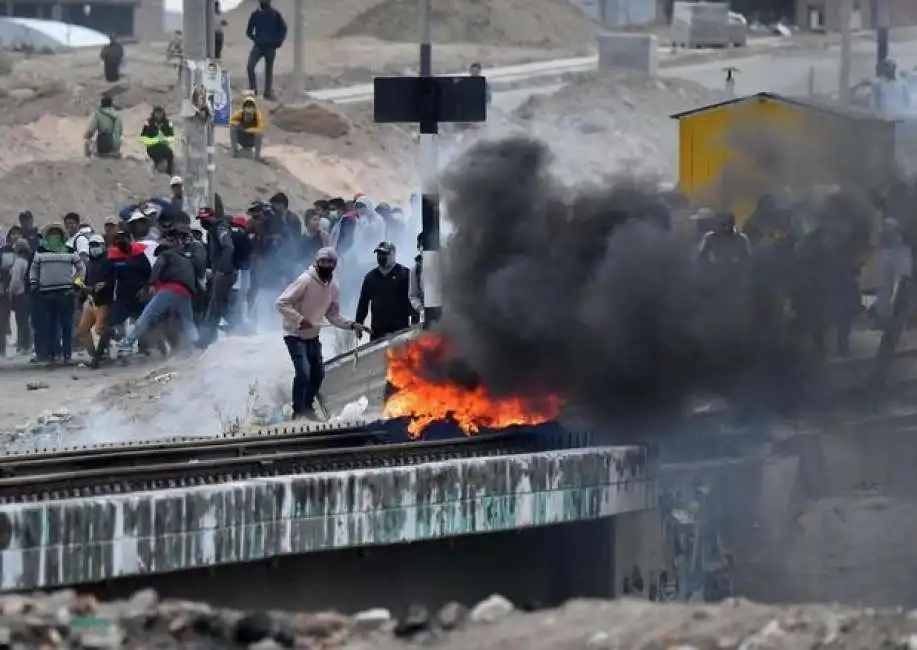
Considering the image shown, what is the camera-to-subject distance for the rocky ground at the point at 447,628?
9.38 metres

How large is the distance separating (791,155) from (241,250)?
6753mm

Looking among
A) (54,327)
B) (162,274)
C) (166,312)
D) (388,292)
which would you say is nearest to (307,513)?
(388,292)

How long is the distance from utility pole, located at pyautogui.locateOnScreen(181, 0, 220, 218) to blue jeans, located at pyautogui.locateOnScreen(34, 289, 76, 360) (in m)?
2.94

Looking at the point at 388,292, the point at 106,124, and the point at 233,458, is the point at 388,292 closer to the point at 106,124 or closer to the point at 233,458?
the point at 233,458

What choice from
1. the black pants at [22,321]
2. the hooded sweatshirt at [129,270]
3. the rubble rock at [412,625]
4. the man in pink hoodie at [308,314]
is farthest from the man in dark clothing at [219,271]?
the rubble rock at [412,625]

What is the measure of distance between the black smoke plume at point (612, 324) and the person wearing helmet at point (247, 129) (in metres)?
17.4

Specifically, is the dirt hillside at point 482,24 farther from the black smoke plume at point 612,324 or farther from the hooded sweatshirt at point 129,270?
Result: the black smoke plume at point 612,324

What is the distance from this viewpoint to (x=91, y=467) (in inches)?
555

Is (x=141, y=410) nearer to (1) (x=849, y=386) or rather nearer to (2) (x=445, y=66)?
(1) (x=849, y=386)

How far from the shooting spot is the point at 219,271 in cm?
2353

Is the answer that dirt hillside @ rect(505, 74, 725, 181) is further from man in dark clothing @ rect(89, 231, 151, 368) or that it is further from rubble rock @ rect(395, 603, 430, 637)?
rubble rock @ rect(395, 603, 430, 637)

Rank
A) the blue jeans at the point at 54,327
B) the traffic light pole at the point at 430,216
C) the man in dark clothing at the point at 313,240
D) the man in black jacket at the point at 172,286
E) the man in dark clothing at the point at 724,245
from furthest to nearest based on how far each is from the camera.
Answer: the man in dark clothing at the point at 313,240, the blue jeans at the point at 54,327, the man in black jacket at the point at 172,286, the traffic light pole at the point at 430,216, the man in dark clothing at the point at 724,245

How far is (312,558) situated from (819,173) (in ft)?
25.6

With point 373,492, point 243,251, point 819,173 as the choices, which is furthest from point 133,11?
point 373,492
